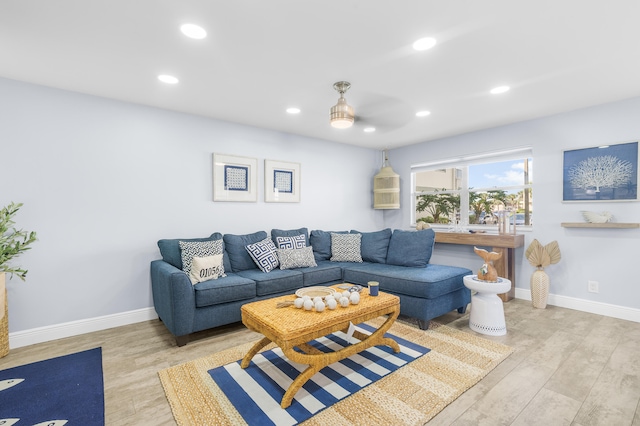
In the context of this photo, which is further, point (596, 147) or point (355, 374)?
point (596, 147)

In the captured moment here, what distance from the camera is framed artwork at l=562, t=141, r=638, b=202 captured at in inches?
128

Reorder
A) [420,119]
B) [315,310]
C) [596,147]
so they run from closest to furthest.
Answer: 1. [315,310]
2. [596,147]
3. [420,119]

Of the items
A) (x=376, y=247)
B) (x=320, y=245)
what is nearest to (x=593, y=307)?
(x=376, y=247)

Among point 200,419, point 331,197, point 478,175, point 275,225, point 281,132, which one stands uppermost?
point 281,132

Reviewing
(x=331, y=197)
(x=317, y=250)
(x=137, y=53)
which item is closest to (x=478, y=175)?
(x=331, y=197)

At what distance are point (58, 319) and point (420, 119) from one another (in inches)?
177

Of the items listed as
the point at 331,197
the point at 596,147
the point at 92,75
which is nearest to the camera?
the point at 92,75

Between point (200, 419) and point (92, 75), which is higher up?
point (92, 75)

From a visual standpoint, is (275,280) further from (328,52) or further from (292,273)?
(328,52)

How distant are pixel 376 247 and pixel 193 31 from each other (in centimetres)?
314

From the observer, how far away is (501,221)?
13.5ft

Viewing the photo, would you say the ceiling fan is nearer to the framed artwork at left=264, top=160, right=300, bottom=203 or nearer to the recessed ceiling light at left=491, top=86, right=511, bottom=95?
the recessed ceiling light at left=491, top=86, right=511, bottom=95

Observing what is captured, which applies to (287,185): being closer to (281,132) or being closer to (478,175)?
(281,132)

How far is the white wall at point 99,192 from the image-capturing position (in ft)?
9.00
